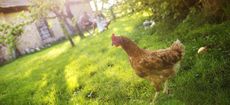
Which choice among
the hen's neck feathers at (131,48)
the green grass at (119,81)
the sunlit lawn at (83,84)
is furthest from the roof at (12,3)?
the hen's neck feathers at (131,48)

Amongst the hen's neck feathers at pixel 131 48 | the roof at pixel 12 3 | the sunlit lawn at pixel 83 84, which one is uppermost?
the roof at pixel 12 3

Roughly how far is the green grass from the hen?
Result: 1.74 ft

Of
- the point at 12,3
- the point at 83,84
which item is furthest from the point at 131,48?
the point at 12,3

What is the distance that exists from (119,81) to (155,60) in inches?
94.8

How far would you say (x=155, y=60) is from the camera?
540 cm

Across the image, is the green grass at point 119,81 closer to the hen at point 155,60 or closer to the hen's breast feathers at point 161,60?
the hen at point 155,60

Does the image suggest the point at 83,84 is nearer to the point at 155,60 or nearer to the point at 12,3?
the point at 155,60

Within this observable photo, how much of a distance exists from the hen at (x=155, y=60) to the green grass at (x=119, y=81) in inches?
20.8

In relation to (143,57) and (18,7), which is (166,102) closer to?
(143,57)

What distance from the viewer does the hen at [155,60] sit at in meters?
Answer: 5.38

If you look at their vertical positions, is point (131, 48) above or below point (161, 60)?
above

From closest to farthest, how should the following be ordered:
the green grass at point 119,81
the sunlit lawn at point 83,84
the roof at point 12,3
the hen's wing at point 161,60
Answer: the hen's wing at point 161,60 < the green grass at point 119,81 < the sunlit lawn at point 83,84 < the roof at point 12,3

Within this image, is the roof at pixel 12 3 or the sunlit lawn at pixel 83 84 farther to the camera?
the roof at pixel 12 3

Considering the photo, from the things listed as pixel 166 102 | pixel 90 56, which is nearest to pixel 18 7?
pixel 90 56
